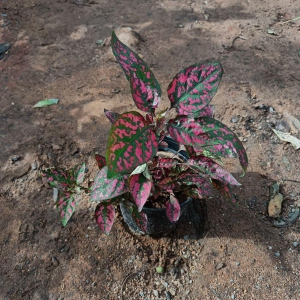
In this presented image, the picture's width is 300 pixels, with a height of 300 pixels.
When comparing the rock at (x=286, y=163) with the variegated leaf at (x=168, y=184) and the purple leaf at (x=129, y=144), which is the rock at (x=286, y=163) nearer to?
the variegated leaf at (x=168, y=184)

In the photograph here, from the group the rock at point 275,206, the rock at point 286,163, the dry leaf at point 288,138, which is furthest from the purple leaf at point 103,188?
the dry leaf at point 288,138

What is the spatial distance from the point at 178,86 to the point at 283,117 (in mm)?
1634

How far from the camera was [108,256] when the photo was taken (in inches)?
76.1

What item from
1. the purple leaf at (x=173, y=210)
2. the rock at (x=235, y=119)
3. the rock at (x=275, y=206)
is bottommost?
the rock at (x=275, y=206)

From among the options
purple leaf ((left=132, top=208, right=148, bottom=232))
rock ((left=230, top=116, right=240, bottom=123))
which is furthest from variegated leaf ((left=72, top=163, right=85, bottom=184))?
rock ((left=230, top=116, right=240, bottom=123))

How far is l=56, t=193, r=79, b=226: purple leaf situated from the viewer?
1.59 meters

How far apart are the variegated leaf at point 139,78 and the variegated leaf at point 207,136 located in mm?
121

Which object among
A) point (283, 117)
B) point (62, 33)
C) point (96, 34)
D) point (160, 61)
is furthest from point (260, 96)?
point (62, 33)

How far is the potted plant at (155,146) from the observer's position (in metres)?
1.05

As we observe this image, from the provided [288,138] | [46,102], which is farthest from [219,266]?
[46,102]

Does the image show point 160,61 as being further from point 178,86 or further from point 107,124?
point 178,86

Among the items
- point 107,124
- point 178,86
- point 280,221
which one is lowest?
point 280,221

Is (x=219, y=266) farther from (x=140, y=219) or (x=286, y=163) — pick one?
(x=286, y=163)

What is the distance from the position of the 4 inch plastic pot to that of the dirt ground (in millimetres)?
71
